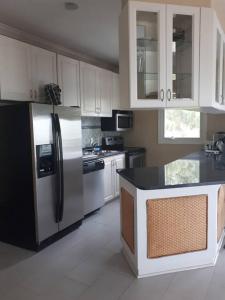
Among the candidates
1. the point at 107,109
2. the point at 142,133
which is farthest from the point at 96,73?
the point at 142,133

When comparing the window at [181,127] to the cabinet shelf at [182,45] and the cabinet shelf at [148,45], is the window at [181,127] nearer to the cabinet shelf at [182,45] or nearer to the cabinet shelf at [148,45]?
the cabinet shelf at [182,45]

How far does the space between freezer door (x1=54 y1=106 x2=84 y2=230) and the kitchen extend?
1 cm

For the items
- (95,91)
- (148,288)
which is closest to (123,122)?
(95,91)

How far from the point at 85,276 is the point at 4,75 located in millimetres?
2127

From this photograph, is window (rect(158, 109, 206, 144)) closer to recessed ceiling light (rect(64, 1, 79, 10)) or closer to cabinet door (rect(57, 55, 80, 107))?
cabinet door (rect(57, 55, 80, 107))

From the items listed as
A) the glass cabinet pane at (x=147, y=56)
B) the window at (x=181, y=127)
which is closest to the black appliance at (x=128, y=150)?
the window at (x=181, y=127)

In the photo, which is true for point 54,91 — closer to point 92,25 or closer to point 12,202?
point 92,25

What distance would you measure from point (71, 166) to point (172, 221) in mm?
1435

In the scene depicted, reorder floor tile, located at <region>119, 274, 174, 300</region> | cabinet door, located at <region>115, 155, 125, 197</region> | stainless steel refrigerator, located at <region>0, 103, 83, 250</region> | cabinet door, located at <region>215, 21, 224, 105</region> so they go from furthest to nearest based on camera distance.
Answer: cabinet door, located at <region>115, 155, 125, 197</region>
stainless steel refrigerator, located at <region>0, 103, 83, 250</region>
cabinet door, located at <region>215, 21, 224, 105</region>
floor tile, located at <region>119, 274, 174, 300</region>

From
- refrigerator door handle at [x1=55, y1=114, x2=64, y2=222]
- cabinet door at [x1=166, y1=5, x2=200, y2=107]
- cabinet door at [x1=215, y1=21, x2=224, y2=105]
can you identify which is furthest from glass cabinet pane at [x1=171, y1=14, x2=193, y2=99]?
refrigerator door handle at [x1=55, y1=114, x2=64, y2=222]

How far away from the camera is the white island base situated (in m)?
2.14

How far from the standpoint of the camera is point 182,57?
2311 millimetres

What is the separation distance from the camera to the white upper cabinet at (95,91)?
3.94 metres

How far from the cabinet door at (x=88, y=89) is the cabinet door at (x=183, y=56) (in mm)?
1908
